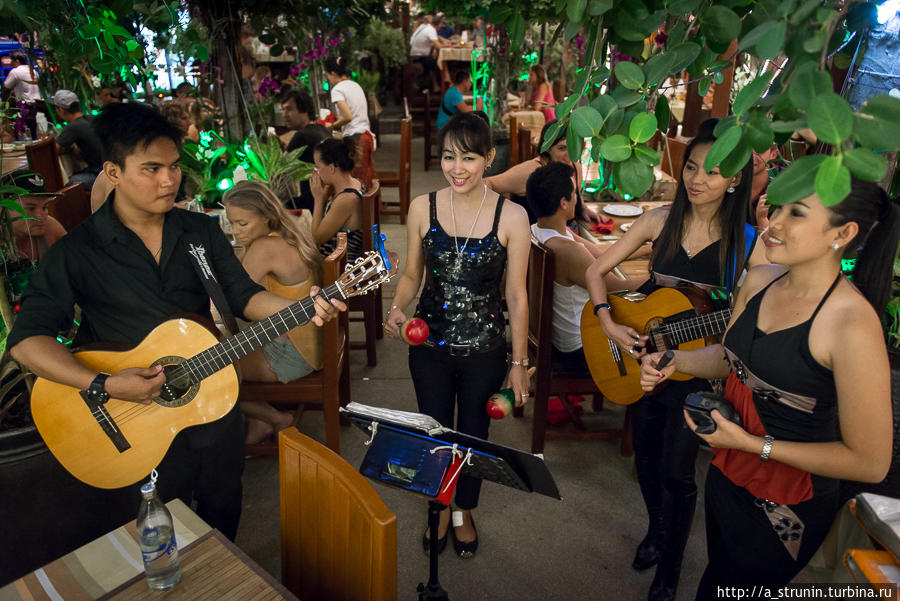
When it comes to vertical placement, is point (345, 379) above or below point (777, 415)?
below

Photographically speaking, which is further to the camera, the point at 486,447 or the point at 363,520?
the point at 486,447

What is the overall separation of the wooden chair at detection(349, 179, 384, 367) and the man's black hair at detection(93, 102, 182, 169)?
152 centimetres

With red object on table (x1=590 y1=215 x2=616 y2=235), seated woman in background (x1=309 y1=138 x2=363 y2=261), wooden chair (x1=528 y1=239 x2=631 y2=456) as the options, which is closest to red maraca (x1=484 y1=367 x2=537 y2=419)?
wooden chair (x1=528 y1=239 x2=631 y2=456)

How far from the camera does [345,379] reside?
3.11 meters

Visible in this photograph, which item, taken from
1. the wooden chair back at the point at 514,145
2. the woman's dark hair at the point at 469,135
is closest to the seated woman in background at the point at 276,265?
the woman's dark hair at the point at 469,135

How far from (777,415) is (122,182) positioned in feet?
5.92

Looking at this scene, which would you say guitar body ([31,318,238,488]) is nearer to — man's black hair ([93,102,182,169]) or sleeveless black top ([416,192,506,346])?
man's black hair ([93,102,182,169])

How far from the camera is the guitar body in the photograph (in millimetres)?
1846

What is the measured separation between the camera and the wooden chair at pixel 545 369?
2.67m

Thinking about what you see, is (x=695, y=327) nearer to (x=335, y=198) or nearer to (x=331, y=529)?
(x=331, y=529)

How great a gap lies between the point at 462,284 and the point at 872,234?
114cm

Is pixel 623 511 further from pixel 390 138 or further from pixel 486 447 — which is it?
pixel 390 138

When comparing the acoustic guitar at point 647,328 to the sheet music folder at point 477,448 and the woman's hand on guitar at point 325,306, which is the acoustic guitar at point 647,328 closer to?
the sheet music folder at point 477,448

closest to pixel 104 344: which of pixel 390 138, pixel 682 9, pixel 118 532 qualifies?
pixel 118 532
